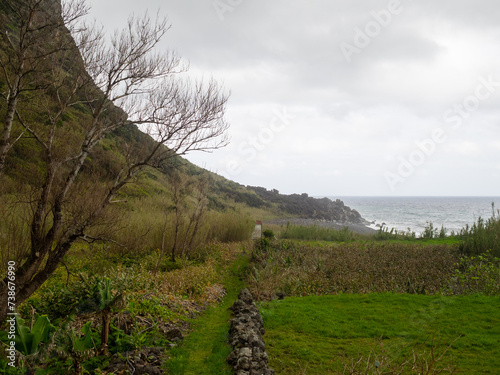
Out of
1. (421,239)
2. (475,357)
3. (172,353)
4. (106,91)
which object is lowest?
(172,353)

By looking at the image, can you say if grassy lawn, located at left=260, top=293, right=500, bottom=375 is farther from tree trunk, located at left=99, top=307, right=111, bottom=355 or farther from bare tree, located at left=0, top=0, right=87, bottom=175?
bare tree, located at left=0, top=0, right=87, bottom=175

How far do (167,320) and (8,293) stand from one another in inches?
90.8

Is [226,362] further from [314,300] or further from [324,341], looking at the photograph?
[314,300]

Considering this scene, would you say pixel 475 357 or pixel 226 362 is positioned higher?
pixel 475 357

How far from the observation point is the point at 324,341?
189 inches

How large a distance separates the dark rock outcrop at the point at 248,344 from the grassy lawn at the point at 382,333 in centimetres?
23

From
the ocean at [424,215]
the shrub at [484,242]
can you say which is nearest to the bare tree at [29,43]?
the shrub at [484,242]

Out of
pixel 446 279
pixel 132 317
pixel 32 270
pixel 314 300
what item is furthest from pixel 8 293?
pixel 446 279

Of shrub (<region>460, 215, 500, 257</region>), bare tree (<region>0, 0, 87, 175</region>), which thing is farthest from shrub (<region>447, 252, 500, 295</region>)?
bare tree (<region>0, 0, 87, 175</region>)

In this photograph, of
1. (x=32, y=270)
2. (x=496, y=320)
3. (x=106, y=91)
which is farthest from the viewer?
(x=106, y=91)

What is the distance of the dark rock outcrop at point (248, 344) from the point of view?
12.0 feet

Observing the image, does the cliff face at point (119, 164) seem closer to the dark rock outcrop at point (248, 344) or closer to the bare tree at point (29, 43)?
the bare tree at point (29, 43)

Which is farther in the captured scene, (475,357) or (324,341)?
(324,341)

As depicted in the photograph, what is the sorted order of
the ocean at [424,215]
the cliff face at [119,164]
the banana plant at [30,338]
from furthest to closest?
the ocean at [424,215] < the cliff face at [119,164] < the banana plant at [30,338]
